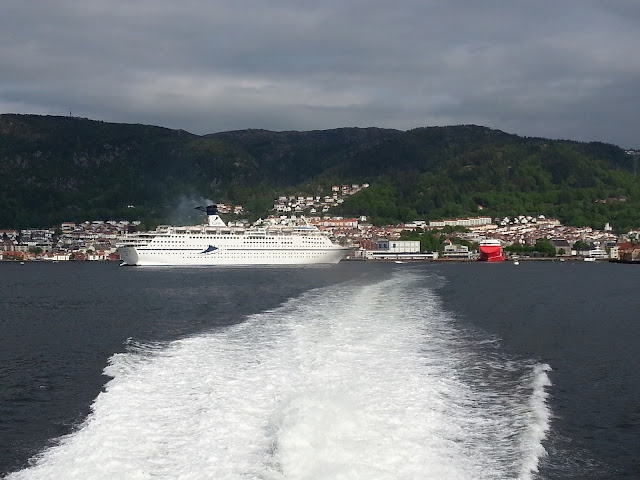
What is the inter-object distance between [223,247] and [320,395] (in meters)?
69.2

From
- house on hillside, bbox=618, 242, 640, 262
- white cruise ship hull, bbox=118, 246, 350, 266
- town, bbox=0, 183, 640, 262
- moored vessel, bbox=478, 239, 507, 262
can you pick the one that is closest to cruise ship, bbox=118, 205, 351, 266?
white cruise ship hull, bbox=118, 246, 350, 266

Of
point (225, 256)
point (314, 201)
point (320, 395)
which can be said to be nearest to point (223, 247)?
point (225, 256)

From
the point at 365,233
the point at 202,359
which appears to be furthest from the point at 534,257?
the point at 202,359

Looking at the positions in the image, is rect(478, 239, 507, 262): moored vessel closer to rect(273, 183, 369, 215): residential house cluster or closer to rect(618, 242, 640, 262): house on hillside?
rect(618, 242, 640, 262): house on hillside

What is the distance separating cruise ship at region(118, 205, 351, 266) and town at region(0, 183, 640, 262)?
19325 millimetres

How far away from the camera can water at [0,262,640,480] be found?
10445mm

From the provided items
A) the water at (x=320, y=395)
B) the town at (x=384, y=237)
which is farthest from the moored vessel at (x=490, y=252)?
the water at (x=320, y=395)

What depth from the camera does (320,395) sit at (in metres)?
13.3

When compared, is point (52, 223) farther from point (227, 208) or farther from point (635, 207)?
point (635, 207)

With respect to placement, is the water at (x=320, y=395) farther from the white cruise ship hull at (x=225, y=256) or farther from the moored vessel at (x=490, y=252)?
→ the moored vessel at (x=490, y=252)

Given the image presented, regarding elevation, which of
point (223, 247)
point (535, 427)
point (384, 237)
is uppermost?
point (384, 237)

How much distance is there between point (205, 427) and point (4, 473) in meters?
3.04

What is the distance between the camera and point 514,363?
1806cm

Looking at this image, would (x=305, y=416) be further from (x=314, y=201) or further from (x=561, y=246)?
(x=314, y=201)
